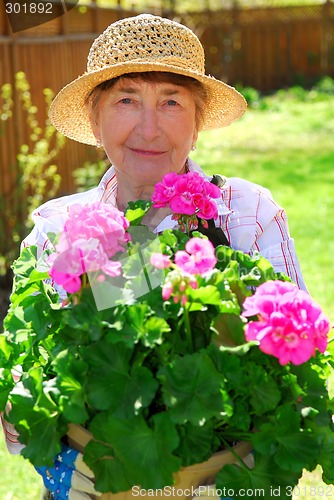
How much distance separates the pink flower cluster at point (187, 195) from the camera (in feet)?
5.50

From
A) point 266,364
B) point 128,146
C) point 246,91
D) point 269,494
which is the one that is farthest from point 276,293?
point 246,91

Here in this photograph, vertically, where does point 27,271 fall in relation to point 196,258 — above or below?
below

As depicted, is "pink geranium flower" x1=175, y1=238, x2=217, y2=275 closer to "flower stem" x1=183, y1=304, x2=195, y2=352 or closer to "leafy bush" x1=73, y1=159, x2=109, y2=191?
"flower stem" x1=183, y1=304, x2=195, y2=352

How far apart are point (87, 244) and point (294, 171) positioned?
893 centimetres

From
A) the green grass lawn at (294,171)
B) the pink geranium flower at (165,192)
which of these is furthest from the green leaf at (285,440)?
the green grass lawn at (294,171)

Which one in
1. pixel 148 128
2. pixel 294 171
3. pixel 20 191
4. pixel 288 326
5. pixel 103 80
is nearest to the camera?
pixel 288 326

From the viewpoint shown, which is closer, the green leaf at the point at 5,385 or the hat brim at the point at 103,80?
the green leaf at the point at 5,385

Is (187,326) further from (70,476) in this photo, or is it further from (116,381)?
(70,476)

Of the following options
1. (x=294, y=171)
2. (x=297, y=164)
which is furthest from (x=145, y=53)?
(x=297, y=164)

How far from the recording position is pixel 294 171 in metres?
10.1

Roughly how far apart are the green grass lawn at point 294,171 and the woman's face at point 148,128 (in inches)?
74.3

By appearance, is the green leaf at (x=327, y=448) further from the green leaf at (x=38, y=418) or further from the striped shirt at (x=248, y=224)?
the striped shirt at (x=248, y=224)

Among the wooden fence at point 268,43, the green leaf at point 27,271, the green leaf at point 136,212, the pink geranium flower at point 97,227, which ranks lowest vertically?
the wooden fence at point 268,43

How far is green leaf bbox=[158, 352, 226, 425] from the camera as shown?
1389mm
